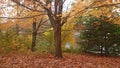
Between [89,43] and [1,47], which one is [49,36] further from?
[1,47]

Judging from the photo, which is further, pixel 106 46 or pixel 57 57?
pixel 106 46

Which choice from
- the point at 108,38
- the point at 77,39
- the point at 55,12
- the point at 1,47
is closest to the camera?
the point at 55,12

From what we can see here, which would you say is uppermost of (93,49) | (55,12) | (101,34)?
(55,12)

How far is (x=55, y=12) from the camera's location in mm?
12297

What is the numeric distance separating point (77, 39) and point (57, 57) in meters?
7.29

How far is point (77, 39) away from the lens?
19.7 meters

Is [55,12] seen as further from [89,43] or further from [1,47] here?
[89,43]

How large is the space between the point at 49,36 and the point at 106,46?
13.3 ft

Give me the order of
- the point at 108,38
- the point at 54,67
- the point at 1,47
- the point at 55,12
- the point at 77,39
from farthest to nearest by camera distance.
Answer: the point at 77,39
the point at 108,38
the point at 1,47
the point at 55,12
the point at 54,67

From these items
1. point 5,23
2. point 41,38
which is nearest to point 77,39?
point 41,38

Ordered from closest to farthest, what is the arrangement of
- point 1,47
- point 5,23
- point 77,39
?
1. point 1,47
2. point 5,23
3. point 77,39

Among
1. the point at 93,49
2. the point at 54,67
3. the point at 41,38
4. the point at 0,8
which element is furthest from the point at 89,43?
the point at 54,67

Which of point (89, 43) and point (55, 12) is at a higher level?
point (55, 12)

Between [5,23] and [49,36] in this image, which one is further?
[49,36]
